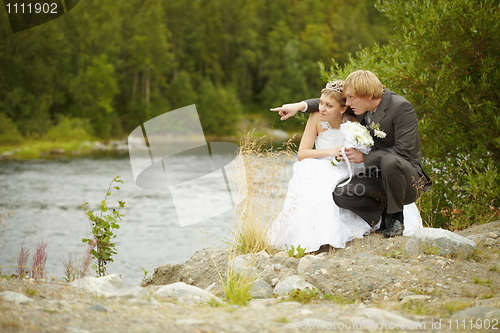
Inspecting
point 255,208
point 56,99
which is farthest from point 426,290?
point 56,99

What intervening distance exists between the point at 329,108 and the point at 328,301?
2.23 meters

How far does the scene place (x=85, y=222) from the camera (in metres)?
8.66

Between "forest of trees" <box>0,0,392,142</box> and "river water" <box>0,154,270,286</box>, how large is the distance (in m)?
17.5

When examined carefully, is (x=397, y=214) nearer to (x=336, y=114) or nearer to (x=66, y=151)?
(x=336, y=114)

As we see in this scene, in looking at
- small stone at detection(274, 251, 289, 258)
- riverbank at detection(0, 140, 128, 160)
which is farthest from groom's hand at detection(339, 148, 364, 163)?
riverbank at detection(0, 140, 128, 160)

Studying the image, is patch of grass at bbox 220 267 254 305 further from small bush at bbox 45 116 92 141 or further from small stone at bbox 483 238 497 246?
small bush at bbox 45 116 92 141

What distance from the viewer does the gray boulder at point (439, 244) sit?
12.5ft

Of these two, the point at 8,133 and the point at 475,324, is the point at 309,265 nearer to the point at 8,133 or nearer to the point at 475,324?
the point at 475,324

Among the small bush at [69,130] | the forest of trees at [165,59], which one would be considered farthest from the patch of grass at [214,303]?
the small bush at [69,130]

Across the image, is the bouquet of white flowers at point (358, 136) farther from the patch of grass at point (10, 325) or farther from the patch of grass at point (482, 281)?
the patch of grass at point (10, 325)

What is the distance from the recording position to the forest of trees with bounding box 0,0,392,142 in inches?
1515

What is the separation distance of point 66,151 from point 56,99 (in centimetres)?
1129

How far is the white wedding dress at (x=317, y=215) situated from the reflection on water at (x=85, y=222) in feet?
2.95

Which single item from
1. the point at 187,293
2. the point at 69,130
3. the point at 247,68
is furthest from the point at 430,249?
the point at 247,68
